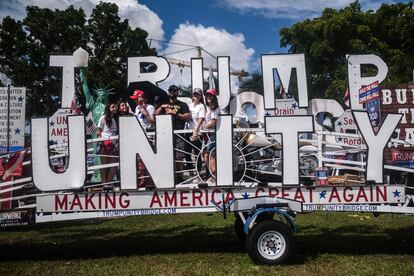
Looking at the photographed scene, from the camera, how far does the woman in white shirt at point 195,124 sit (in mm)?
6582

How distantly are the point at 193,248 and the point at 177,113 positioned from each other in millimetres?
2196

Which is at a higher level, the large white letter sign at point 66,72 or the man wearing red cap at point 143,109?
the large white letter sign at point 66,72

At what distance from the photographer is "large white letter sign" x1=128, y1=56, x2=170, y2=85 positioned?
7.05 meters

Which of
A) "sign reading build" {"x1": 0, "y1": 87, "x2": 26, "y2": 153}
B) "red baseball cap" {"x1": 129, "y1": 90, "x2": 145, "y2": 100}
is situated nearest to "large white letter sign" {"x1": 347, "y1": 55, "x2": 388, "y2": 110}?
"red baseball cap" {"x1": 129, "y1": 90, "x2": 145, "y2": 100}

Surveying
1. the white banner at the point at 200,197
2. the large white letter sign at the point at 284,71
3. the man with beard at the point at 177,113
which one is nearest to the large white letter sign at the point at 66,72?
the man with beard at the point at 177,113

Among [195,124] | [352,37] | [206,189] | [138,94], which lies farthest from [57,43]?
[206,189]

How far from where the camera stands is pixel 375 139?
6.04 meters

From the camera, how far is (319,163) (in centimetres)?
646

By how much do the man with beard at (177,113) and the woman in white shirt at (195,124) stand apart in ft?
0.33

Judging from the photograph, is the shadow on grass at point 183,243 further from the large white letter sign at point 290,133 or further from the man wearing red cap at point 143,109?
the man wearing red cap at point 143,109

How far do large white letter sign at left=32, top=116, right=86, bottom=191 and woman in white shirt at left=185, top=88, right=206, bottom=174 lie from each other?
Answer: 152 centimetres

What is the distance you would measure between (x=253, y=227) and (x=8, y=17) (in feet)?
76.1

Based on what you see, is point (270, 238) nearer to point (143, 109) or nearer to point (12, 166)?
point (143, 109)

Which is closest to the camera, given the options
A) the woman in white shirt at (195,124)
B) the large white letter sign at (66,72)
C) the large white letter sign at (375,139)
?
the large white letter sign at (375,139)
